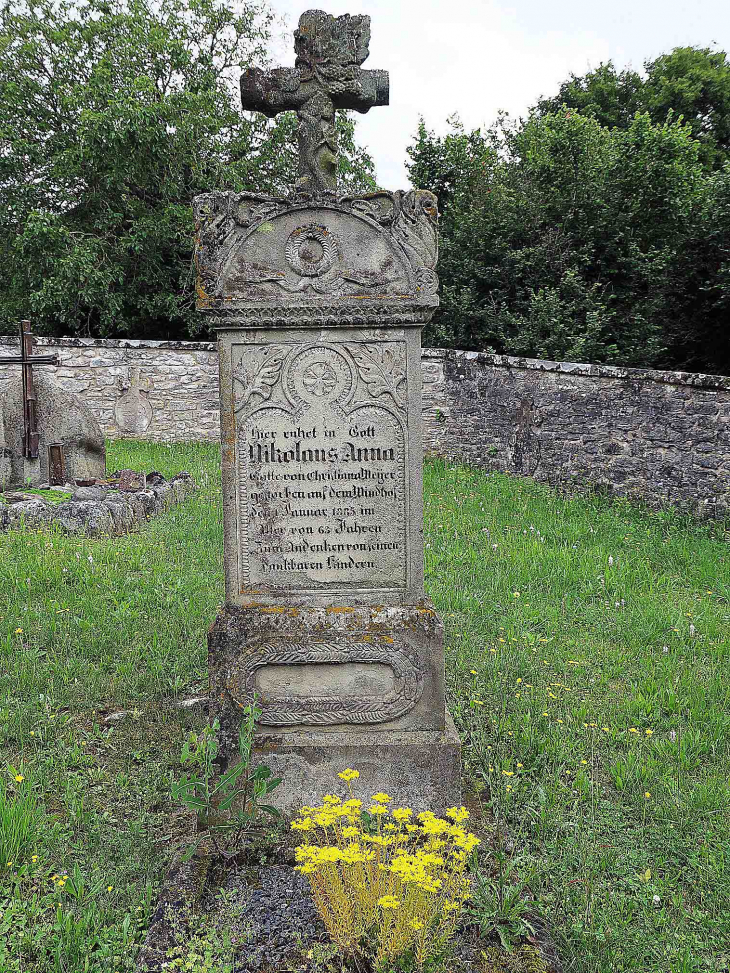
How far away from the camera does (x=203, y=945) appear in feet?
7.99

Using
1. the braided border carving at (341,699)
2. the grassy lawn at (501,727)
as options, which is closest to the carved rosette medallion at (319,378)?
the braided border carving at (341,699)

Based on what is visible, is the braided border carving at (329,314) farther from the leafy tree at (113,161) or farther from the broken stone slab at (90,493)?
the leafy tree at (113,161)

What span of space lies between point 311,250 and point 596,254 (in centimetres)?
1181

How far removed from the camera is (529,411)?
35.8 ft

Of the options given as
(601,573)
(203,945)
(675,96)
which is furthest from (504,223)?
(203,945)

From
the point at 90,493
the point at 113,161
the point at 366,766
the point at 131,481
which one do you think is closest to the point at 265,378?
the point at 366,766

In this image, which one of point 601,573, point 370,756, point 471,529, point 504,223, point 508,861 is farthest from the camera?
point 504,223

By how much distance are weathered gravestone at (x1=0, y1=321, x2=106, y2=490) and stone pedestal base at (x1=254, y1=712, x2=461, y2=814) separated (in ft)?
21.8

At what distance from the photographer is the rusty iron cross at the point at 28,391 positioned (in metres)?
9.15

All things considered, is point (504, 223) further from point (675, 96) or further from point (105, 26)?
point (105, 26)

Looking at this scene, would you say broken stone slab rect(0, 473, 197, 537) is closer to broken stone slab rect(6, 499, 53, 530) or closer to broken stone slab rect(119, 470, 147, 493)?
broken stone slab rect(6, 499, 53, 530)

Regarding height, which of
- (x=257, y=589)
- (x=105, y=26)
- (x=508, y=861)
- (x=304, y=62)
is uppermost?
(x=105, y=26)

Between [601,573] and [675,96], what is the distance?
648 inches

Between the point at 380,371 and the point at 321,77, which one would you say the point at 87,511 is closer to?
the point at 380,371
